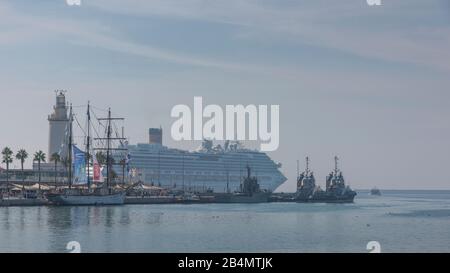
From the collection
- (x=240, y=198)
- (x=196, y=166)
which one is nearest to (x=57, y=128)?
(x=196, y=166)

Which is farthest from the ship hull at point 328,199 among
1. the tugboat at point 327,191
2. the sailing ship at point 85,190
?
the sailing ship at point 85,190

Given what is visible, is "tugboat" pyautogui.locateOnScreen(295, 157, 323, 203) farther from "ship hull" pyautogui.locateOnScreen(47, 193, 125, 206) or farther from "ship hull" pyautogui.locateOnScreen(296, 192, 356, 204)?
"ship hull" pyautogui.locateOnScreen(47, 193, 125, 206)

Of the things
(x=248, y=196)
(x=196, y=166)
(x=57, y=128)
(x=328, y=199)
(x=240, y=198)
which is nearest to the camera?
(x=240, y=198)

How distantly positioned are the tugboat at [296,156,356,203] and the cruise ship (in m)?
12.0

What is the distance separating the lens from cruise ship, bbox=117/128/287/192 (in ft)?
451

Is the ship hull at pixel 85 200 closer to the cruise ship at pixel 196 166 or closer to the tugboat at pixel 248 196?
the tugboat at pixel 248 196

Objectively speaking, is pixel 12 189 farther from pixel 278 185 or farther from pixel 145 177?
pixel 278 185

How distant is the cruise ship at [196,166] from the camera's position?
13738 centimetres

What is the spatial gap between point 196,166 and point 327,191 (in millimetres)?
24339

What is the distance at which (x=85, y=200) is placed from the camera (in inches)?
3627

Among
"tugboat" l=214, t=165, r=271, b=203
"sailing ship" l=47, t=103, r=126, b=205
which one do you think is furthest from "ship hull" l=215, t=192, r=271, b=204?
"sailing ship" l=47, t=103, r=126, b=205

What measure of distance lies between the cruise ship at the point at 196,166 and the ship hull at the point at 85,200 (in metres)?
37.4

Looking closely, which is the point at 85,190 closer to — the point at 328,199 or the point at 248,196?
the point at 248,196
